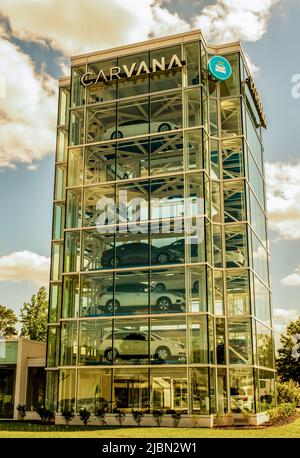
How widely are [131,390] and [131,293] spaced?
14.5 ft

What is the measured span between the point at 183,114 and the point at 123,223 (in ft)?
20.5

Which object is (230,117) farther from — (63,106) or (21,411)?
(21,411)

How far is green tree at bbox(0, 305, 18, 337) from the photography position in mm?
61031

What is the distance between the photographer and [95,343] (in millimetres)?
27016

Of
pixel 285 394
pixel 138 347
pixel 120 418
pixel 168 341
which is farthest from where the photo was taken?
pixel 285 394

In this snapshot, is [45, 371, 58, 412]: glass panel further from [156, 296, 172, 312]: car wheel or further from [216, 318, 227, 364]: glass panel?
[216, 318, 227, 364]: glass panel

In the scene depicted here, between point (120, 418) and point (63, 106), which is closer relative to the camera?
point (120, 418)

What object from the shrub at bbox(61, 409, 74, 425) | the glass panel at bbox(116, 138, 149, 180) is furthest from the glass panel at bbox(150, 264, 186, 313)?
the shrub at bbox(61, 409, 74, 425)

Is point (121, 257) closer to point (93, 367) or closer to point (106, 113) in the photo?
point (93, 367)

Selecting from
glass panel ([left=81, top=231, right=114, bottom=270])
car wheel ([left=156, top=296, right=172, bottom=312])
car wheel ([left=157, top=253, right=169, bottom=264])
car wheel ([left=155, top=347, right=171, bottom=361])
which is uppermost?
glass panel ([left=81, top=231, right=114, bottom=270])

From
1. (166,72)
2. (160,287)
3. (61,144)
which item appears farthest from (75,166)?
(160,287)

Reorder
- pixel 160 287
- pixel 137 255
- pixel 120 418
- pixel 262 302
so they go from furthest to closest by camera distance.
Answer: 1. pixel 262 302
2. pixel 137 255
3. pixel 160 287
4. pixel 120 418

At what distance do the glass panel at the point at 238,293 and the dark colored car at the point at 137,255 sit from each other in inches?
147

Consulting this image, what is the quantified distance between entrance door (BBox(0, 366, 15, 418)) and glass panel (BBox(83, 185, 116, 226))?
902cm
